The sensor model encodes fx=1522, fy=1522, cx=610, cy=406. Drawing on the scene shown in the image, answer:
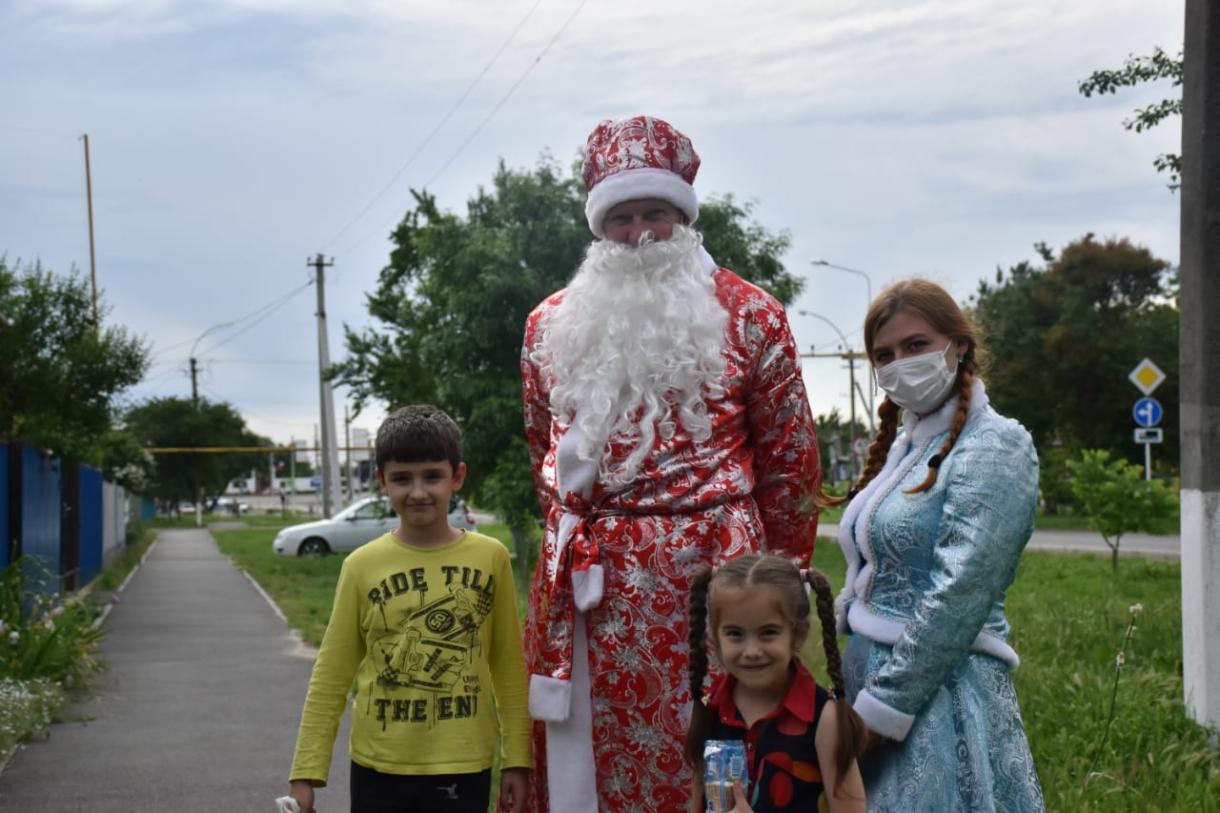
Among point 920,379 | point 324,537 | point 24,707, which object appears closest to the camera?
point 920,379

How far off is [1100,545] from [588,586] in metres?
24.2

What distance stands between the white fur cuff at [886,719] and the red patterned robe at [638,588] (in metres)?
0.67

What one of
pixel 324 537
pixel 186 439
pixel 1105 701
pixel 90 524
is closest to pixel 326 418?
pixel 324 537

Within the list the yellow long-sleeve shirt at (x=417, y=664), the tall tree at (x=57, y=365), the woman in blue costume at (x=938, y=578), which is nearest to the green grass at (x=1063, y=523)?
the tall tree at (x=57, y=365)

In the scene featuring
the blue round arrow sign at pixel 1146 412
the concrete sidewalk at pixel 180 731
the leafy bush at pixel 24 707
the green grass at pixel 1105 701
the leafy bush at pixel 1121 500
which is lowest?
the concrete sidewalk at pixel 180 731

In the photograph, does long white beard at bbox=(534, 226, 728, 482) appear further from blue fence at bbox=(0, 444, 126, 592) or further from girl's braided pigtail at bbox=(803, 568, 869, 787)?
blue fence at bbox=(0, 444, 126, 592)

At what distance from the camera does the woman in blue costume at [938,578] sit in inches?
112

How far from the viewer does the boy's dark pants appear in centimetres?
350

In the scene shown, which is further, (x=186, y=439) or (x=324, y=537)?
(x=186, y=439)

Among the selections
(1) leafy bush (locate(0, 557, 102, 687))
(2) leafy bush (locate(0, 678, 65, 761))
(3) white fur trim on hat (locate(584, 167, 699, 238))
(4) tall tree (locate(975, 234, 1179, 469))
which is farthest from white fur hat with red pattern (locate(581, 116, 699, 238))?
(4) tall tree (locate(975, 234, 1179, 469))

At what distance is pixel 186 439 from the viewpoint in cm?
7700

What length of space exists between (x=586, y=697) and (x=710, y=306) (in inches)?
38.8

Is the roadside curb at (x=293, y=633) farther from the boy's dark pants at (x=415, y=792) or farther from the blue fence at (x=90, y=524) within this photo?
the boy's dark pants at (x=415, y=792)

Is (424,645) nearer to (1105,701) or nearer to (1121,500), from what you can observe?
(1105,701)
